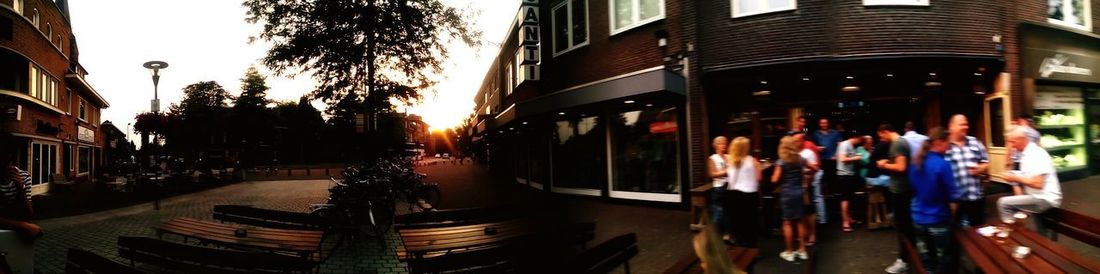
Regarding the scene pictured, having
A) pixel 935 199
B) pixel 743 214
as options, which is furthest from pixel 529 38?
pixel 743 214

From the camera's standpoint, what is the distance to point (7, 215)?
3512mm

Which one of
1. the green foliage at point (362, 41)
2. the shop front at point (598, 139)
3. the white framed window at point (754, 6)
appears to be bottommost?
the shop front at point (598, 139)

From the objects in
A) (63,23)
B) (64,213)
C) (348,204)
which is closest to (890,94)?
A: (348,204)

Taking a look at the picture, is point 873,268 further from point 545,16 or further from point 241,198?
point 241,198

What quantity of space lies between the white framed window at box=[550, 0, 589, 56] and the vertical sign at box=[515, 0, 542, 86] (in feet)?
0.72

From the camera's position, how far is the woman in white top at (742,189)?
461cm

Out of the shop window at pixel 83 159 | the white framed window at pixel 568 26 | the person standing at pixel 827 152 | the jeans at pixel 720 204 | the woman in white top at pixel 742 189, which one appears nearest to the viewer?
the white framed window at pixel 568 26

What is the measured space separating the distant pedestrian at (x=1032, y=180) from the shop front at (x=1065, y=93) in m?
1.62

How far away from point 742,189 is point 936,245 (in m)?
1.58

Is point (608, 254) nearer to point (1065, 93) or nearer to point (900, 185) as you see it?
point (900, 185)

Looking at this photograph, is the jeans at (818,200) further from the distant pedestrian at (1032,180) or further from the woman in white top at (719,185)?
the distant pedestrian at (1032,180)

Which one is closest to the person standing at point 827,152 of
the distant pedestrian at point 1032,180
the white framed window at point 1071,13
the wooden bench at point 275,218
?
the white framed window at point 1071,13

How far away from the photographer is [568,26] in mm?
2521

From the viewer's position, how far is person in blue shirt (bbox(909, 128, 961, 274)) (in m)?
3.36
